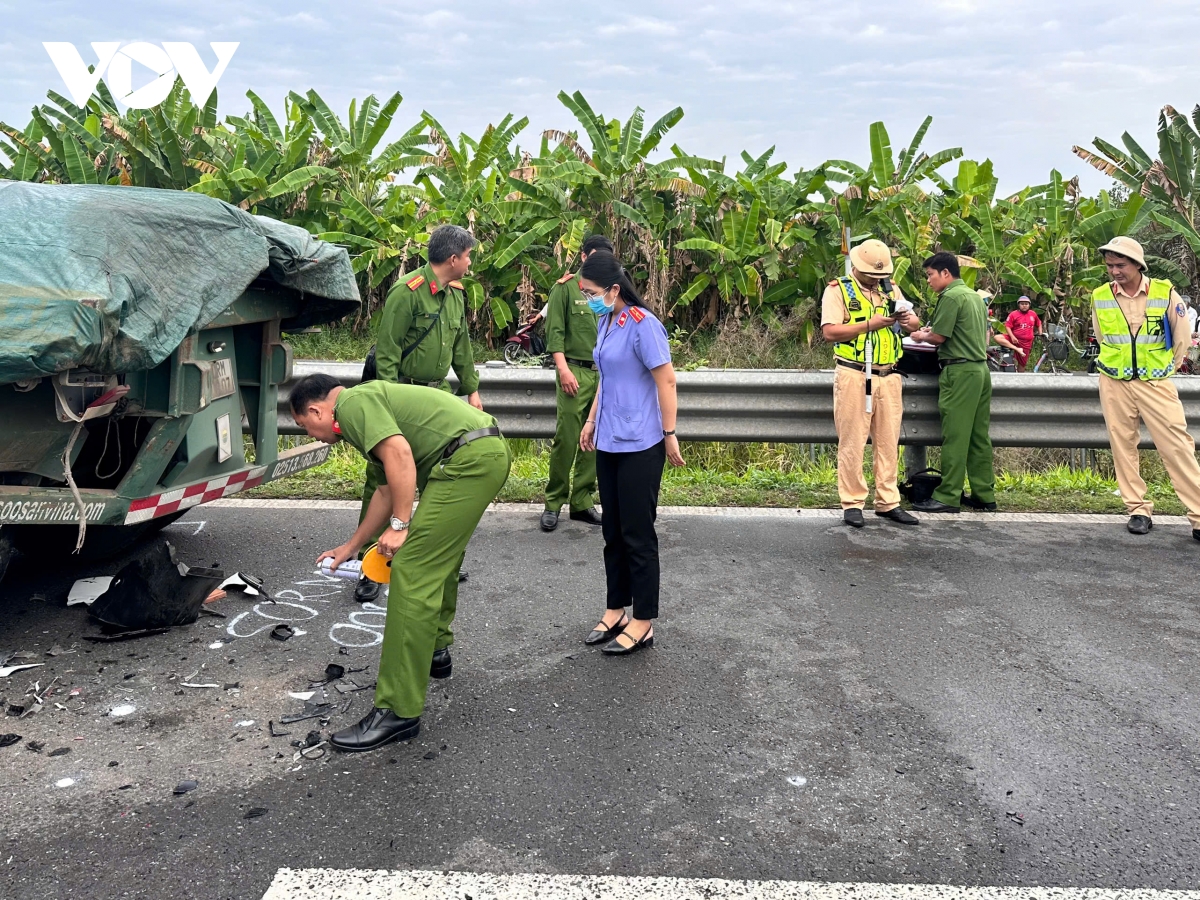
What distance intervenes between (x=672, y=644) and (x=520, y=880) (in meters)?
1.95

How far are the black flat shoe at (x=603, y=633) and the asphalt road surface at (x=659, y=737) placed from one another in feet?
0.23

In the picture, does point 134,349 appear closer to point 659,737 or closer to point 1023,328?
point 659,737

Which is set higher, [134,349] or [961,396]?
[134,349]

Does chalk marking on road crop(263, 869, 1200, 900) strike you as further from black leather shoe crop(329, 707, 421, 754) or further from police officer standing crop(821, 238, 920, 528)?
police officer standing crop(821, 238, 920, 528)

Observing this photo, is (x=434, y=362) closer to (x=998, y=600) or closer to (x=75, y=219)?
(x=75, y=219)

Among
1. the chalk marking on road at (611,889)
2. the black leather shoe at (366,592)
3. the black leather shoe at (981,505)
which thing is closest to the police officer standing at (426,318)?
the black leather shoe at (366,592)

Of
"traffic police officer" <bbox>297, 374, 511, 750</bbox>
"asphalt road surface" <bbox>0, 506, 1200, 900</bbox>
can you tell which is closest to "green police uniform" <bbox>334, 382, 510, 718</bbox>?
"traffic police officer" <bbox>297, 374, 511, 750</bbox>

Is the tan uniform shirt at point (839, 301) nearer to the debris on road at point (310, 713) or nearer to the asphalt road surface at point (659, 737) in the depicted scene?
the asphalt road surface at point (659, 737)

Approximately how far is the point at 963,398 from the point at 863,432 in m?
0.84

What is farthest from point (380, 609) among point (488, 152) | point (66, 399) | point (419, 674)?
point (488, 152)

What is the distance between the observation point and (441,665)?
434 centimetres

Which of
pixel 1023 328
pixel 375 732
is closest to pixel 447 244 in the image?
pixel 375 732

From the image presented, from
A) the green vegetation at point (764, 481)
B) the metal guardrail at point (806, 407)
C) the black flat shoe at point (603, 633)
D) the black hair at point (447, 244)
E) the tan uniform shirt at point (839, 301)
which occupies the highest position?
the black hair at point (447, 244)

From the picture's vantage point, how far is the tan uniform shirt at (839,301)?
7.23 m
